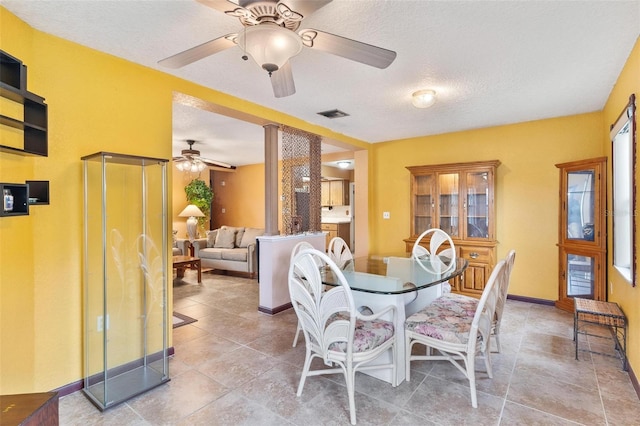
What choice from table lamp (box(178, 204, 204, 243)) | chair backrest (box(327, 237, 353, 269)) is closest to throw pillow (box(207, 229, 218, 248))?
table lamp (box(178, 204, 204, 243))

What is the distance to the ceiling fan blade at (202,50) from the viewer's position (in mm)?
1677

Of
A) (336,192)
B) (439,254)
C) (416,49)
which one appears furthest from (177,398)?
(336,192)

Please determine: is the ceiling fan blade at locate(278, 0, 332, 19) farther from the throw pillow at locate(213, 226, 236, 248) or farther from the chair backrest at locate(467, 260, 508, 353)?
the throw pillow at locate(213, 226, 236, 248)

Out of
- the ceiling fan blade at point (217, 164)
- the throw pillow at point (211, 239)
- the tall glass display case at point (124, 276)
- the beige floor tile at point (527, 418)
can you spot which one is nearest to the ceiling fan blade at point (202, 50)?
the tall glass display case at point (124, 276)

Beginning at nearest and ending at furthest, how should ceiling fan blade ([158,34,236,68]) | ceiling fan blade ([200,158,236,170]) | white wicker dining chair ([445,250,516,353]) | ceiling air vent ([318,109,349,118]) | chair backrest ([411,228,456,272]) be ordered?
ceiling fan blade ([158,34,236,68]), white wicker dining chair ([445,250,516,353]), chair backrest ([411,228,456,272]), ceiling air vent ([318,109,349,118]), ceiling fan blade ([200,158,236,170])

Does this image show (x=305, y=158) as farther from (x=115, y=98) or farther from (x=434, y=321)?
(x=434, y=321)

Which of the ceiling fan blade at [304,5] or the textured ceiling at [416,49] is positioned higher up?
the textured ceiling at [416,49]

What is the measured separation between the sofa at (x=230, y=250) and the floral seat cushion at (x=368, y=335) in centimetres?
370

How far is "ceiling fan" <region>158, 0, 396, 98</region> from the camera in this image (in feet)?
4.71

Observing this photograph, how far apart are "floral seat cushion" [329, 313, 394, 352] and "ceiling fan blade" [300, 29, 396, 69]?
1527 mm

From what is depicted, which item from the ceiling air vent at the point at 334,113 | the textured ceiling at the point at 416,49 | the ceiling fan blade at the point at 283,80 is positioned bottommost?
the ceiling fan blade at the point at 283,80

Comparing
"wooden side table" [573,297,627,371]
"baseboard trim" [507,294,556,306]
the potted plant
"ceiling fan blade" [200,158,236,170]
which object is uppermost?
"ceiling fan blade" [200,158,236,170]

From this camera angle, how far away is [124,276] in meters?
2.44

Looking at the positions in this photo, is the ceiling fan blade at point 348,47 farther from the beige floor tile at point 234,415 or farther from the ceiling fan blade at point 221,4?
the beige floor tile at point 234,415
